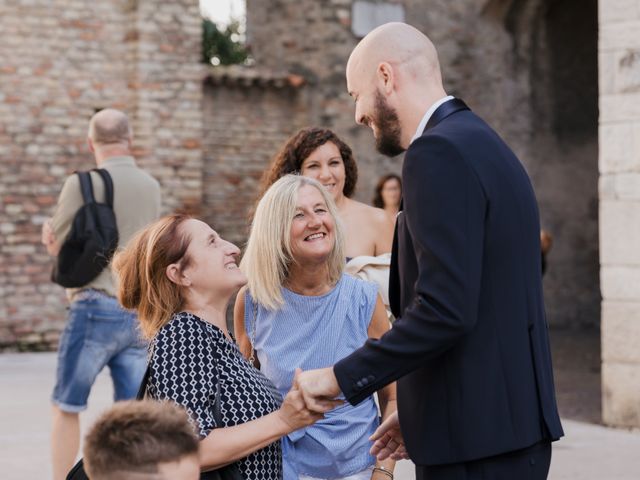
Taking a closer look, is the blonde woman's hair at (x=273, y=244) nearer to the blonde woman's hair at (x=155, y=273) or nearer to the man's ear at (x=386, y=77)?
the blonde woman's hair at (x=155, y=273)

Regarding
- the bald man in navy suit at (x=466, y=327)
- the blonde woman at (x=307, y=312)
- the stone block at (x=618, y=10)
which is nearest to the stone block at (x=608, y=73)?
the stone block at (x=618, y=10)

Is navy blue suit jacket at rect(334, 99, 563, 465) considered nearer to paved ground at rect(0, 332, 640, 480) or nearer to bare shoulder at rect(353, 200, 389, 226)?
bare shoulder at rect(353, 200, 389, 226)

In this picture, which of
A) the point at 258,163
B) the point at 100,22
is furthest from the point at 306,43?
the point at 100,22

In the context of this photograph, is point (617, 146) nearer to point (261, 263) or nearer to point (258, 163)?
point (261, 263)

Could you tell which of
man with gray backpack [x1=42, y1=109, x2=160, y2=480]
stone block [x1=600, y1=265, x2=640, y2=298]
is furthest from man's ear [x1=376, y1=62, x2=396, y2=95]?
stone block [x1=600, y1=265, x2=640, y2=298]

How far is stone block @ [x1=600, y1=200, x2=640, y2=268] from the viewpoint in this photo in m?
7.31

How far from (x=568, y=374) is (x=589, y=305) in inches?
196

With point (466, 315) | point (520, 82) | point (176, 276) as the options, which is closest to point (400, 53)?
point (466, 315)

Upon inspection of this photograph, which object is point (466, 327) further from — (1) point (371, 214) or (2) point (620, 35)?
(2) point (620, 35)

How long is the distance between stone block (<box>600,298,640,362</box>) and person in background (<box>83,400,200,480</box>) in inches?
215

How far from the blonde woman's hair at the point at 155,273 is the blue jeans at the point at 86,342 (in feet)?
8.14

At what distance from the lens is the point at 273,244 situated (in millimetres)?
3348

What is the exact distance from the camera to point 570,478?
6.11 metres

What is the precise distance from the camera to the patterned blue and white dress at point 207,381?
9.27 feet
